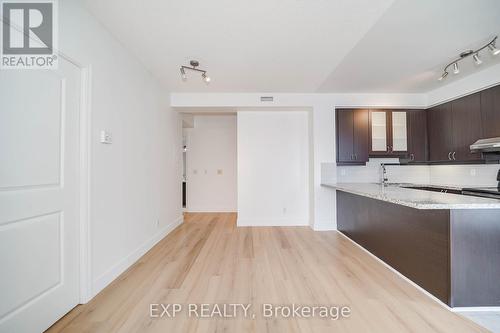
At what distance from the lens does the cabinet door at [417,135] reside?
4.04 m

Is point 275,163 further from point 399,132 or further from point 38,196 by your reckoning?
point 38,196

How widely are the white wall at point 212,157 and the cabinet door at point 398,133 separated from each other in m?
3.63

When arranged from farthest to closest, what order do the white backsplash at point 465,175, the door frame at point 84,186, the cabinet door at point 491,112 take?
1. the white backsplash at point 465,175
2. the cabinet door at point 491,112
3. the door frame at point 84,186

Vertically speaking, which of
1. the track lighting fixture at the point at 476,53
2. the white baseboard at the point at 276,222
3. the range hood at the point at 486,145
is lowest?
the white baseboard at the point at 276,222

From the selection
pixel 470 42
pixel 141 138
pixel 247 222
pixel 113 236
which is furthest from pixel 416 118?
pixel 113 236

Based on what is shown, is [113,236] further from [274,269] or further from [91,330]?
[274,269]

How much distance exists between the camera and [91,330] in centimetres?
159

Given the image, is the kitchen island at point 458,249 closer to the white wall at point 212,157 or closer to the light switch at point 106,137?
the light switch at point 106,137

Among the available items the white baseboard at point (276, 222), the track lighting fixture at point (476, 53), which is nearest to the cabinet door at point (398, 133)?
the track lighting fixture at point (476, 53)

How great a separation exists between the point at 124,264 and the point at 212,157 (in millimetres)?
3732

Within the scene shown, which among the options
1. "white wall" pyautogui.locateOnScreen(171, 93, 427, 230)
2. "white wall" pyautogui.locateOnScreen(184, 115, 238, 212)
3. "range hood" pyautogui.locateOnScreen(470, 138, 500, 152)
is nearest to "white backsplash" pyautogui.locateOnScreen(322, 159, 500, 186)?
"white wall" pyautogui.locateOnScreen(171, 93, 427, 230)

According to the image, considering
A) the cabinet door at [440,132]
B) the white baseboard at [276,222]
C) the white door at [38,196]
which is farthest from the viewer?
the white baseboard at [276,222]

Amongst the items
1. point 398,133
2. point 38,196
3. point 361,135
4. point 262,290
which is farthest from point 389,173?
point 38,196

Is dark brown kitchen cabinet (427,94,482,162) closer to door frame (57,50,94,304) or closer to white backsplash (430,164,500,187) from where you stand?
white backsplash (430,164,500,187)
